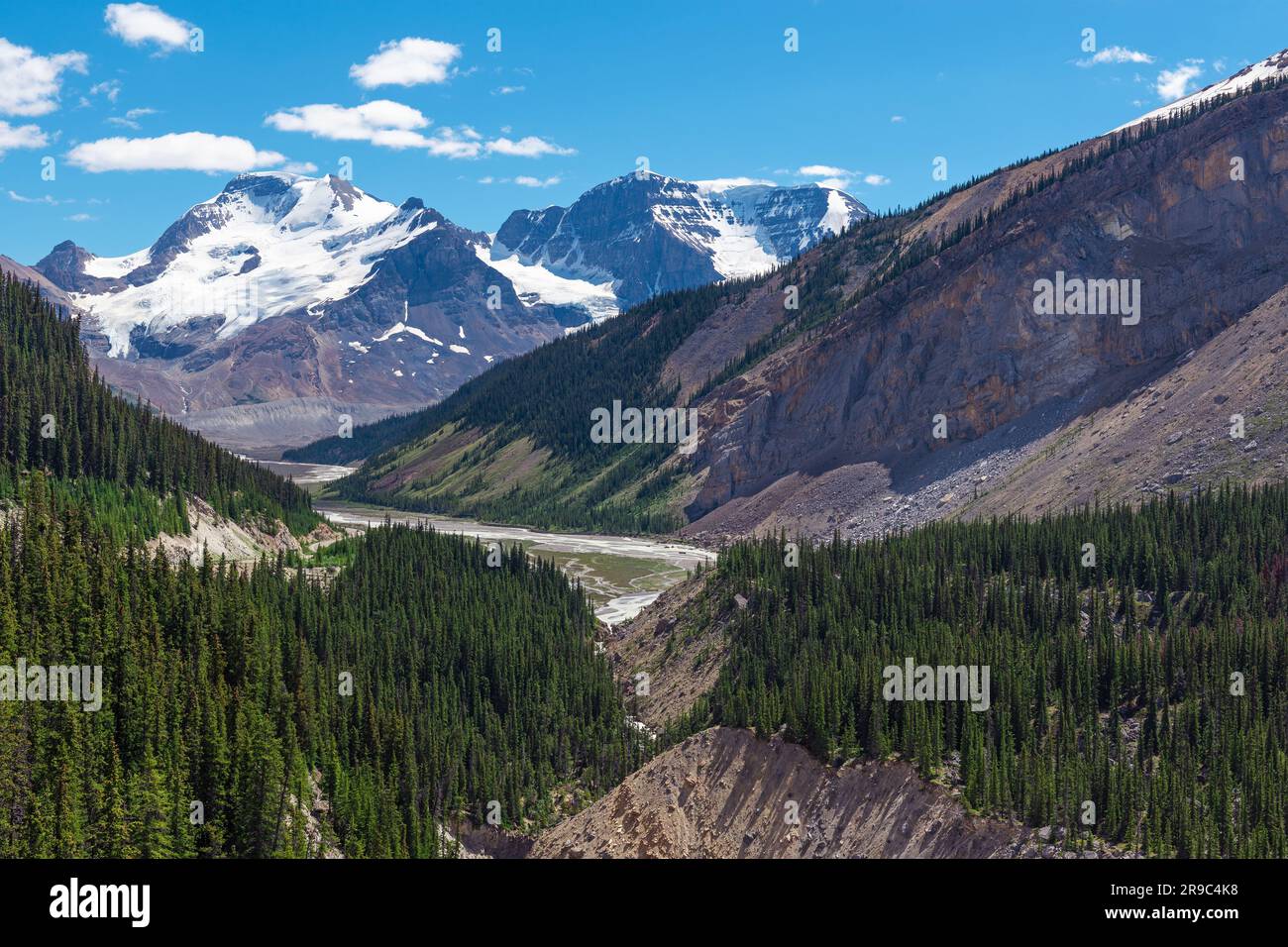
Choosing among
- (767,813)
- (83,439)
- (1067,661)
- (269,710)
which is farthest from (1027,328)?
(269,710)

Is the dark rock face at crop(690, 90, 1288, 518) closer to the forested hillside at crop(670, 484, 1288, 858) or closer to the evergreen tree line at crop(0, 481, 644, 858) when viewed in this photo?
the forested hillside at crop(670, 484, 1288, 858)

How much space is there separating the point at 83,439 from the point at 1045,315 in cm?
11799

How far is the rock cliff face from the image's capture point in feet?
176

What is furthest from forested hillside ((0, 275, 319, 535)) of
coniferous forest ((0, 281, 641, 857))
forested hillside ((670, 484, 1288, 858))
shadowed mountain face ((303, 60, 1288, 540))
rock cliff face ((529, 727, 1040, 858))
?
shadowed mountain face ((303, 60, 1288, 540))

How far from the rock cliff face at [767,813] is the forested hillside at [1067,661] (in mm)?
1308

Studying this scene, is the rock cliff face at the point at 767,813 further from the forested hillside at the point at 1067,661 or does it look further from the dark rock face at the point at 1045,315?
the dark rock face at the point at 1045,315

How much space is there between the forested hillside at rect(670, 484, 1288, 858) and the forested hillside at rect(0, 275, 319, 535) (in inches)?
1986

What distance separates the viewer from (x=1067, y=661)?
68250mm

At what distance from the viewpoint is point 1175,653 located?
223 ft

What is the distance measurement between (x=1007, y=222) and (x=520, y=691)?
128 m

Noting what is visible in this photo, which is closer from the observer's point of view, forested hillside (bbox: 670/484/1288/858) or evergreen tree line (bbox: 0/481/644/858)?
evergreen tree line (bbox: 0/481/644/858)

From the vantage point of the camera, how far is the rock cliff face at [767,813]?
53.8 metres

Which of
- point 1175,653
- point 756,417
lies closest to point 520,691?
point 1175,653
